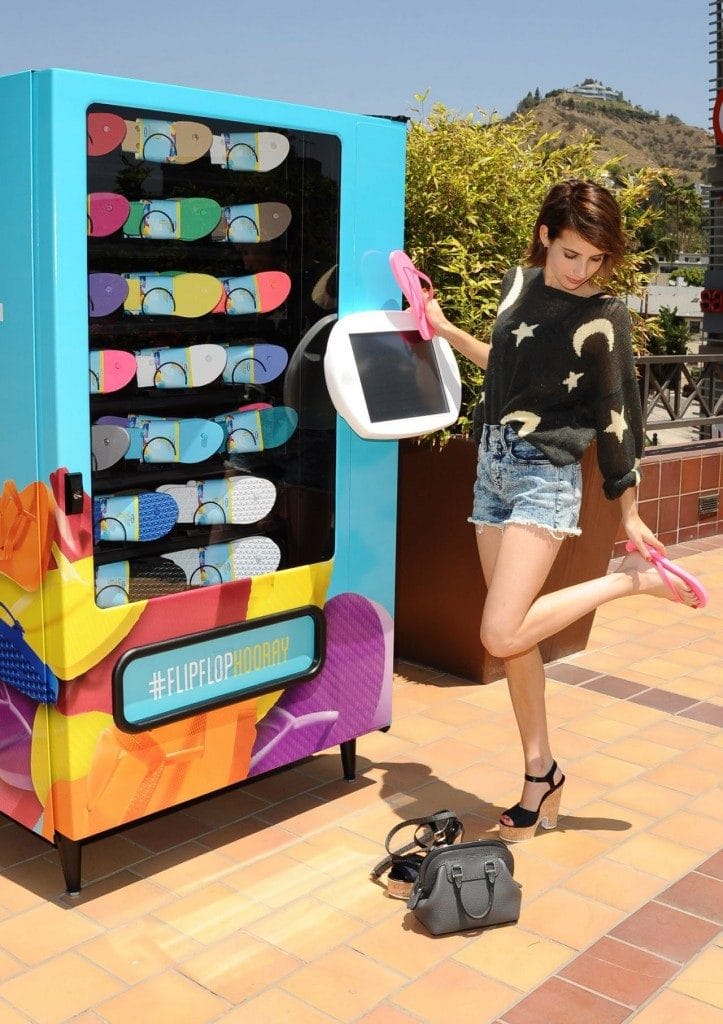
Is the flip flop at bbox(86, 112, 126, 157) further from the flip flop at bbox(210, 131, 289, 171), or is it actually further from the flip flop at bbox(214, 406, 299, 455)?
the flip flop at bbox(214, 406, 299, 455)

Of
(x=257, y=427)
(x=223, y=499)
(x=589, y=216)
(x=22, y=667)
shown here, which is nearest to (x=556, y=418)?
(x=589, y=216)

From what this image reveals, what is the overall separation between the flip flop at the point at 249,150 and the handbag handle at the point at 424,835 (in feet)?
5.76

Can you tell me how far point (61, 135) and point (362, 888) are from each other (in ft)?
6.39

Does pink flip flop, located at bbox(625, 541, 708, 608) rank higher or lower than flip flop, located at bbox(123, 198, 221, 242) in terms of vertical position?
lower

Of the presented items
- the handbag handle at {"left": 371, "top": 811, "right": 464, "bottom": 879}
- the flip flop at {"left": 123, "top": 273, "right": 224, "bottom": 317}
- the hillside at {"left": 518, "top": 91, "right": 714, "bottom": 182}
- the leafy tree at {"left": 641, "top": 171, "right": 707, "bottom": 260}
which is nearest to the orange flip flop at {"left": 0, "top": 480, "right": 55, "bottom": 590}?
the flip flop at {"left": 123, "top": 273, "right": 224, "bottom": 317}

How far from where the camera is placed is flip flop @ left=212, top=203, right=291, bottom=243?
2.98m

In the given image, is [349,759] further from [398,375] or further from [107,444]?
[107,444]

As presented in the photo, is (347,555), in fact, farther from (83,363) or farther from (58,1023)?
(58,1023)

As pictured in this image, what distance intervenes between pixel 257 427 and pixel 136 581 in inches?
22.1

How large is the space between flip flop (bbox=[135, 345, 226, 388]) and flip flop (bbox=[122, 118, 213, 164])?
47 cm

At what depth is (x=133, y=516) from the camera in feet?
9.61

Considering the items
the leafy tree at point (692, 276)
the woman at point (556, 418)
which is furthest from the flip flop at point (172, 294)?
the leafy tree at point (692, 276)

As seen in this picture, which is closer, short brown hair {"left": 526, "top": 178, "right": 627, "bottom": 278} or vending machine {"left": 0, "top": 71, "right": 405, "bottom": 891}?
vending machine {"left": 0, "top": 71, "right": 405, "bottom": 891}

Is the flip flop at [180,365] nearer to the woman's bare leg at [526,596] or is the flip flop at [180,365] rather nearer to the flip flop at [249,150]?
the flip flop at [249,150]
